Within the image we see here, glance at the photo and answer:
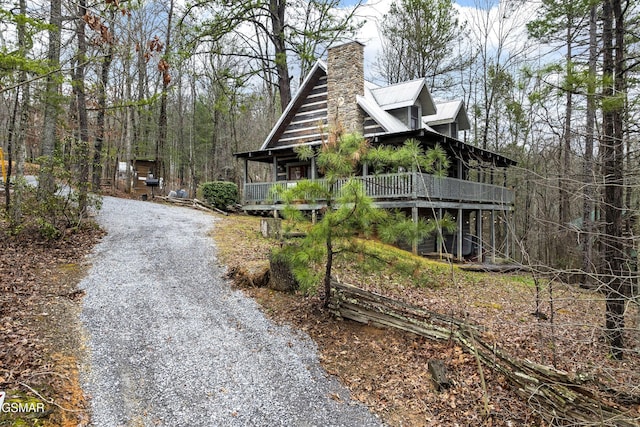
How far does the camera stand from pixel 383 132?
15992 millimetres

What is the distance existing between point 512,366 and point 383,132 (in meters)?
12.1

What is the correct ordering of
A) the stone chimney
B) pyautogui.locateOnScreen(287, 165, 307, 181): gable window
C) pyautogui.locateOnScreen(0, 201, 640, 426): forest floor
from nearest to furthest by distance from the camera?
pyautogui.locateOnScreen(0, 201, 640, 426): forest floor < the stone chimney < pyautogui.locateOnScreen(287, 165, 307, 181): gable window

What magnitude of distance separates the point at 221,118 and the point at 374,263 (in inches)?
1134

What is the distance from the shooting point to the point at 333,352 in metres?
6.09

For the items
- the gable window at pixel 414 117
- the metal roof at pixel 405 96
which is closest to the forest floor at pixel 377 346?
the gable window at pixel 414 117

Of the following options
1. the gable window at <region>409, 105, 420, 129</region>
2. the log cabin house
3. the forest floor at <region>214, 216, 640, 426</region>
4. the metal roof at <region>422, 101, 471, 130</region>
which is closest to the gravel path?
the forest floor at <region>214, 216, 640, 426</region>

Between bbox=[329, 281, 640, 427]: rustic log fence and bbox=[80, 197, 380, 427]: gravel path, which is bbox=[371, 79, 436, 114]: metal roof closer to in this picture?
bbox=[80, 197, 380, 427]: gravel path

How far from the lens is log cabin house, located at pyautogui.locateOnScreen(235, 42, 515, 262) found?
47.6 ft

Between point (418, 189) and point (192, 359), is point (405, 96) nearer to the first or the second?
point (418, 189)

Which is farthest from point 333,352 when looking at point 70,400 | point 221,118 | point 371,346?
point 221,118

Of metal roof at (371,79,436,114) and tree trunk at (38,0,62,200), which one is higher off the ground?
metal roof at (371,79,436,114)

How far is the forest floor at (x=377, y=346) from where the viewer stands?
4465mm

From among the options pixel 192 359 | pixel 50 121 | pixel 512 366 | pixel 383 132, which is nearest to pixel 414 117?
pixel 383 132

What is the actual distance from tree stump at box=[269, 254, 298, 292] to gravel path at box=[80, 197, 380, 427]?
750 mm
